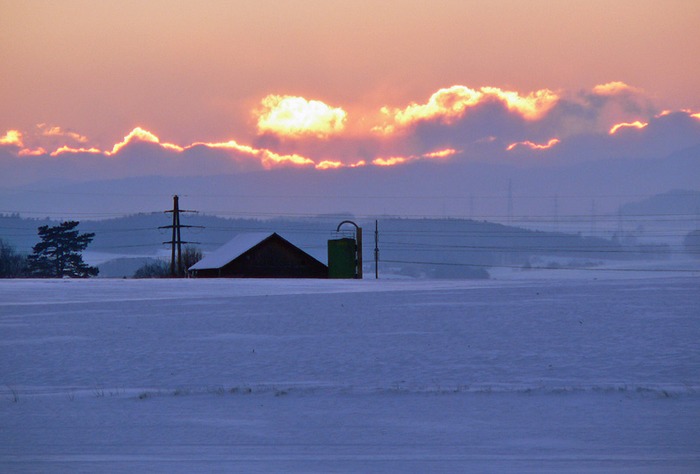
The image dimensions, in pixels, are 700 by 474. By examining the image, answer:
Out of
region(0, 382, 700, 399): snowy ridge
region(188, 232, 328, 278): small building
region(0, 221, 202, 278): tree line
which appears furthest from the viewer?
region(0, 221, 202, 278): tree line

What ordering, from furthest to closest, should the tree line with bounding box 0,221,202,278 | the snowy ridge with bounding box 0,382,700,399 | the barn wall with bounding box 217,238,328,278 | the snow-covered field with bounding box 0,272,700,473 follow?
the tree line with bounding box 0,221,202,278
the barn wall with bounding box 217,238,328,278
the snowy ridge with bounding box 0,382,700,399
the snow-covered field with bounding box 0,272,700,473

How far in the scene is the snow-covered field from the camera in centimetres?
959

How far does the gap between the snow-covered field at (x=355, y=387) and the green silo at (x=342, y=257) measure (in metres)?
45.3

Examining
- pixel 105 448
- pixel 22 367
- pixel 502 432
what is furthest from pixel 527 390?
pixel 22 367

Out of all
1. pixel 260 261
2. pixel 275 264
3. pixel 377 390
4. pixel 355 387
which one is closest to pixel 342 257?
pixel 275 264

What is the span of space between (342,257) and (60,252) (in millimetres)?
41628

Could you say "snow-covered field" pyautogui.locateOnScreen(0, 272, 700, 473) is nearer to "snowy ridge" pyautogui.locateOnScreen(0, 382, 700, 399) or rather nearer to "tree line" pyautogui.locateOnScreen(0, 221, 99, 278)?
"snowy ridge" pyautogui.locateOnScreen(0, 382, 700, 399)

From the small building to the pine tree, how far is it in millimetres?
28203

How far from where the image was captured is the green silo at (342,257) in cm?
7469

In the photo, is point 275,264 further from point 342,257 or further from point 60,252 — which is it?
point 60,252

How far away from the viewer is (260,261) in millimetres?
75750

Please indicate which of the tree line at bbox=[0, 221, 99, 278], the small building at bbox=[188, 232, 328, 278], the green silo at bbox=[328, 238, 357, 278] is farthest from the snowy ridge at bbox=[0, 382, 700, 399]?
the tree line at bbox=[0, 221, 99, 278]

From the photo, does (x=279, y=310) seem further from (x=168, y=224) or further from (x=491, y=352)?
(x=168, y=224)

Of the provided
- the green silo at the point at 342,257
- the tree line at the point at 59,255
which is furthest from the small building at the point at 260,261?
the tree line at the point at 59,255
